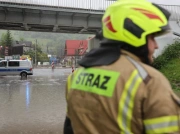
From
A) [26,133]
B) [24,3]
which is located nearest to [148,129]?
[26,133]

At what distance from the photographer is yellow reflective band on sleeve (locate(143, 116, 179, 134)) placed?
4.09 feet

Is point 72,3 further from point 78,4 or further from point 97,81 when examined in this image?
point 97,81

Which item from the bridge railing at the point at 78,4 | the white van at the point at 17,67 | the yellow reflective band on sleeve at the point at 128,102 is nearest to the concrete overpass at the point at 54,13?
the bridge railing at the point at 78,4

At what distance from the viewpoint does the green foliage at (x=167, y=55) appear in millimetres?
19609

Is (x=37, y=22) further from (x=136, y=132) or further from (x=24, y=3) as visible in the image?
(x=136, y=132)

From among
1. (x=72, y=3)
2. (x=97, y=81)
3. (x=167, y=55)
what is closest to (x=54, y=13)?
(x=72, y=3)

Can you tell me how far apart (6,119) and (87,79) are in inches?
256

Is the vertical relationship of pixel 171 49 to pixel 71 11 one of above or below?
below

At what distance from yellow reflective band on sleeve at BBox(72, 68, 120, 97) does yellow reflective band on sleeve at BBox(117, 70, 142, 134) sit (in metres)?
0.07

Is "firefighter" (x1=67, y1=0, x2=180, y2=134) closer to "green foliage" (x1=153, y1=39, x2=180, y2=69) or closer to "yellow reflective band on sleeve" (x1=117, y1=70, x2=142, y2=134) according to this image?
"yellow reflective band on sleeve" (x1=117, y1=70, x2=142, y2=134)

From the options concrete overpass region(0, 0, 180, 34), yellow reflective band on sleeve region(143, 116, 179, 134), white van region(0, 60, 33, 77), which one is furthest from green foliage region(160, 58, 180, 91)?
yellow reflective band on sleeve region(143, 116, 179, 134)

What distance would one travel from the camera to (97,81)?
1.46 metres

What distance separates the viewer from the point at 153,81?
1.28 metres

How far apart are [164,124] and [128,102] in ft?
0.61
